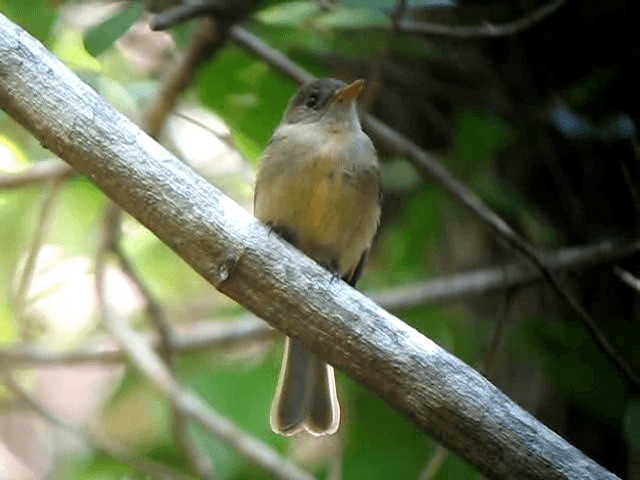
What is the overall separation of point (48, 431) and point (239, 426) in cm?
134

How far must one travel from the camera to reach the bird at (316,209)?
11.2 feet

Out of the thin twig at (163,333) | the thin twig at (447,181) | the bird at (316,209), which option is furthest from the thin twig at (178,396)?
the thin twig at (447,181)

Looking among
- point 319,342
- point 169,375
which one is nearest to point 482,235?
point 169,375

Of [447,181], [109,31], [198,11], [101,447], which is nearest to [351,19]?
[198,11]

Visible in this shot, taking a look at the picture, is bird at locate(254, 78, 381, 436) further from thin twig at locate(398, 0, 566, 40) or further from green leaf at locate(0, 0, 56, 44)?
green leaf at locate(0, 0, 56, 44)

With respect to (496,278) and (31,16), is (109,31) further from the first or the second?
(496,278)

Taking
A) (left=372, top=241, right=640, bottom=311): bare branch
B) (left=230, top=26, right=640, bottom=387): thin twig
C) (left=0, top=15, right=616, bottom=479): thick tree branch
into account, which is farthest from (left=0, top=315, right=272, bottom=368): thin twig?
(left=0, top=15, right=616, bottom=479): thick tree branch

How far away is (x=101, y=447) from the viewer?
397cm

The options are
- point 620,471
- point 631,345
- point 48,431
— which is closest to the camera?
point 631,345

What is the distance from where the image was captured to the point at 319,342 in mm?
2586

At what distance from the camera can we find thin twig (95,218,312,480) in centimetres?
377

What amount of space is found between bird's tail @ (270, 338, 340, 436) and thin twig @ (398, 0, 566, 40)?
101 cm

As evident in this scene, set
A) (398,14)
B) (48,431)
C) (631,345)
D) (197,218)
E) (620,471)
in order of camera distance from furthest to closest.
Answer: (48,431) < (620,471) < (631,345) < (398,14) < (197,218)

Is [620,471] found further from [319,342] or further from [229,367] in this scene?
[319,342]
